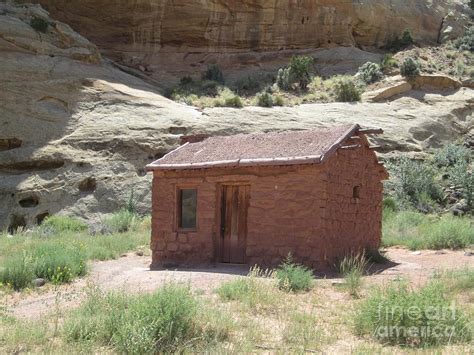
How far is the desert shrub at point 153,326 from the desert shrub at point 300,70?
2312cm

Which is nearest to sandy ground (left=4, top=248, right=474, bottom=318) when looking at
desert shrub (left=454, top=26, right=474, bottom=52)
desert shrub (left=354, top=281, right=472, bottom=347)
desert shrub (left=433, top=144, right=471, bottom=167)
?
desert shrub (left=354, top=281, right=472, bottom=347)

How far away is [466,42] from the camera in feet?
111

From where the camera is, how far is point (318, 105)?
85.0 feet

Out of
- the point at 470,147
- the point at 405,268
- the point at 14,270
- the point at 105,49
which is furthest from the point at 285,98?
the point at 14,270

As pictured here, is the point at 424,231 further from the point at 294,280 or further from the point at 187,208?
the point at 294,280

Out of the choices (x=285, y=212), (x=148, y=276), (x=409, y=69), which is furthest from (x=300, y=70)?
(x=148, y=276)

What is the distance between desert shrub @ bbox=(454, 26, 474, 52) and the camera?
3341 centimetres

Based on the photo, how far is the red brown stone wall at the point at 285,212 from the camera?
1263 centimetres

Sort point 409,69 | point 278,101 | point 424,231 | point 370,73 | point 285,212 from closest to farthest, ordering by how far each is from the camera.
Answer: point 285,212 < point 424,231 < point 278,101 < point 409,69 < point 370,73

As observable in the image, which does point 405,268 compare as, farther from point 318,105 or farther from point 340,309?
point 318,105

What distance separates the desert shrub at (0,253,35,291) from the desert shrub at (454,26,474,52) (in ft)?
94.5

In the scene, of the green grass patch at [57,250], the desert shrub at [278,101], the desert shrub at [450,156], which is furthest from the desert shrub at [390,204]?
the green grass patch at [57,250]

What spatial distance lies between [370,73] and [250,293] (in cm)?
2212

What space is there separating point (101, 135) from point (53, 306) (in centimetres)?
1345
